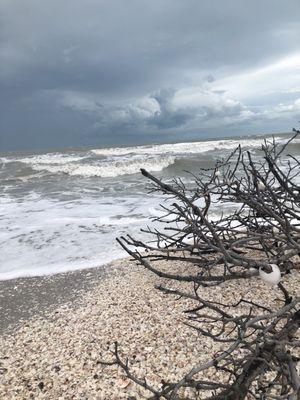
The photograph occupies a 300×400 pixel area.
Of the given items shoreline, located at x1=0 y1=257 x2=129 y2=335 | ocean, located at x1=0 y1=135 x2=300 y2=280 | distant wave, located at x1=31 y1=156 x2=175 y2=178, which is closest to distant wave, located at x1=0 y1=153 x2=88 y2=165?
distant wave, located at x1=31 y1=156 x2=175 y2=178

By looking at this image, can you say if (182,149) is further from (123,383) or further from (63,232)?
(123,383)

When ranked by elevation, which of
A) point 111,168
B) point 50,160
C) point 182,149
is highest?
point 182,149

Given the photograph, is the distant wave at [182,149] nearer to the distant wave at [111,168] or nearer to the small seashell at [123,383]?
the distant wave at [111,168]

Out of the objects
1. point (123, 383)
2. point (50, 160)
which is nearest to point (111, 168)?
point (50, 160)

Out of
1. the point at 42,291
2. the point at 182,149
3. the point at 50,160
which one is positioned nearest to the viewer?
the point at 42,291

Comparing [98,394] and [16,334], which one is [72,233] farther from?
[98,394]

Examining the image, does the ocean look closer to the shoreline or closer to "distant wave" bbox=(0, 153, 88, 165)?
the shoreline

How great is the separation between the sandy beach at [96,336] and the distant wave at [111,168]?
18.2 m

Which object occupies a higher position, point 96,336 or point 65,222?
point 96,336

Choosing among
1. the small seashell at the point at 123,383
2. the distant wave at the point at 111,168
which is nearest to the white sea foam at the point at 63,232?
the small seashell at the point at 123,383

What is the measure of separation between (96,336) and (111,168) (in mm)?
22025

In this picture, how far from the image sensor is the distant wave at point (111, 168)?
80.1 ft

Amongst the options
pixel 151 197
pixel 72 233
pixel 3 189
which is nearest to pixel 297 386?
pixel 72 233

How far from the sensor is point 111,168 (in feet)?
83.9
